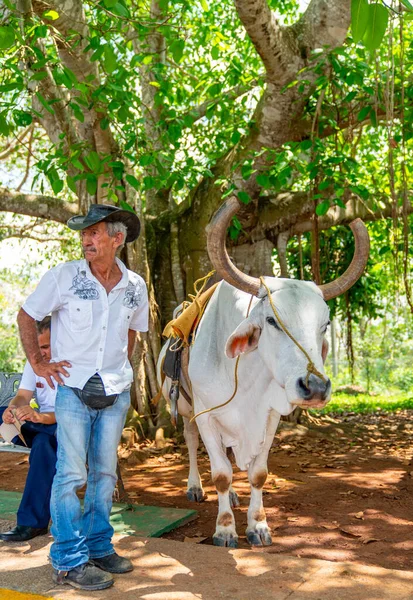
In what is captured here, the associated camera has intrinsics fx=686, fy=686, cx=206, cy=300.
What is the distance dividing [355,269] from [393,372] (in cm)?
2160

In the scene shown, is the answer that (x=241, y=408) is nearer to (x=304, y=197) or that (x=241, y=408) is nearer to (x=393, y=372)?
(x=304, y=197)

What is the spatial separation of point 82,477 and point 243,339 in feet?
3.56

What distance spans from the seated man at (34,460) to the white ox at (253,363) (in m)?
0.93

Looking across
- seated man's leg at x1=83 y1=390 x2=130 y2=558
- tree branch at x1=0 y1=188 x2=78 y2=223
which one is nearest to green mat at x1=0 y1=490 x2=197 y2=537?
seated man's leg at x1=83 y1=390 x2=130 y2=558

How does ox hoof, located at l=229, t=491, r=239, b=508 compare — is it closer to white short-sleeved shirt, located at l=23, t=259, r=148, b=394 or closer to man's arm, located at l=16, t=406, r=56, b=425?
man's arm, located at l=16, t=406, r=56, b=425

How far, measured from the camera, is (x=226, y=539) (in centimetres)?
404

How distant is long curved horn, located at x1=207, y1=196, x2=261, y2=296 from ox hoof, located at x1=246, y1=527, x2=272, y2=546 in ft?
4.76

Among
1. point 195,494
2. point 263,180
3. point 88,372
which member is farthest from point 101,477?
point 263,180

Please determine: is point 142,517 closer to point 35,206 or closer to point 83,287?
point 83,287

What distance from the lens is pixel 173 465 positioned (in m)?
6.70

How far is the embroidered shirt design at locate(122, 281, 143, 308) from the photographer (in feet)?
11.8

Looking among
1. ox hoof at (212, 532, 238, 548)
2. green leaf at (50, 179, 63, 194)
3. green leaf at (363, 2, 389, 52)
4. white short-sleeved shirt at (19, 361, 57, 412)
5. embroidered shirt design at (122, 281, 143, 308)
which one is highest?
green leaf at (50, 179, 63, 194)

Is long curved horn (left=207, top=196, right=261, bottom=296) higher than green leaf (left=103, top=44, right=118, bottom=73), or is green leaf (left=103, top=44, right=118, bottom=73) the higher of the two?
green leaf (left=103, top=44, right=118, bottom=73)

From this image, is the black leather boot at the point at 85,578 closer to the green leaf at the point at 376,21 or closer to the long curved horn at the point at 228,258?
the long curved horn at the point at 228,258
